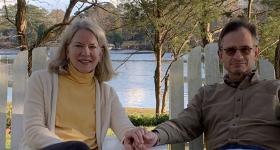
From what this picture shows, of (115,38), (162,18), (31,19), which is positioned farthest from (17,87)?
(115,38)

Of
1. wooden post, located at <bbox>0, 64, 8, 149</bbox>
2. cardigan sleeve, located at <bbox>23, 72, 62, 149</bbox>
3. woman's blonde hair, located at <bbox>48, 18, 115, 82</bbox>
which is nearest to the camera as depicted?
cardigan sleeve, located at <bbox>23, 72, 62, 149</bbox>

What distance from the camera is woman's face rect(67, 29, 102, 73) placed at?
9.05ft

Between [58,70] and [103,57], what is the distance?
0.32m

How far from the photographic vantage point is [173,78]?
3.37 meters

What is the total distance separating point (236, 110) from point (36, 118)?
122 cm

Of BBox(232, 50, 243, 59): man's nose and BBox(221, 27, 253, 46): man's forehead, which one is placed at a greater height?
BBox(221, 27, 253, 46): man's forehead

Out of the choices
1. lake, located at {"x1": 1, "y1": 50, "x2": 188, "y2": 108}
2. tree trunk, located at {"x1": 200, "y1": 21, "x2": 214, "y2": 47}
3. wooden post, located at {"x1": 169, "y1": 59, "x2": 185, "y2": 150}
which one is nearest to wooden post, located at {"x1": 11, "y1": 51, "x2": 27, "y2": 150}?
wooden post, located at {"x1": 169, "y1": 59, "x2": 185, "y2": 150}

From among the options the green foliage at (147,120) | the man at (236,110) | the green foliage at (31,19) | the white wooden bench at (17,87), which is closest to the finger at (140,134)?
the man at (236,110)

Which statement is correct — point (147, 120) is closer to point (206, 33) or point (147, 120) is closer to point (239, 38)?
point (206, 33)

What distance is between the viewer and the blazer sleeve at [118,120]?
112 inches

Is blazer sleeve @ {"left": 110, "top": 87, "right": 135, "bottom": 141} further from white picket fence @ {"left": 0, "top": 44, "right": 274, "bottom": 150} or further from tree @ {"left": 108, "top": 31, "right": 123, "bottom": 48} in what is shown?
tree @ {"left": 108, "top": 31, "right": 123, "bottom": 48}

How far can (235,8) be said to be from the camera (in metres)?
11.8

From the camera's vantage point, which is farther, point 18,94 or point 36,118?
point 18,94

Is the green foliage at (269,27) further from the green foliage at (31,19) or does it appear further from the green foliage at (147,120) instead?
the green foliage at (31,19)
